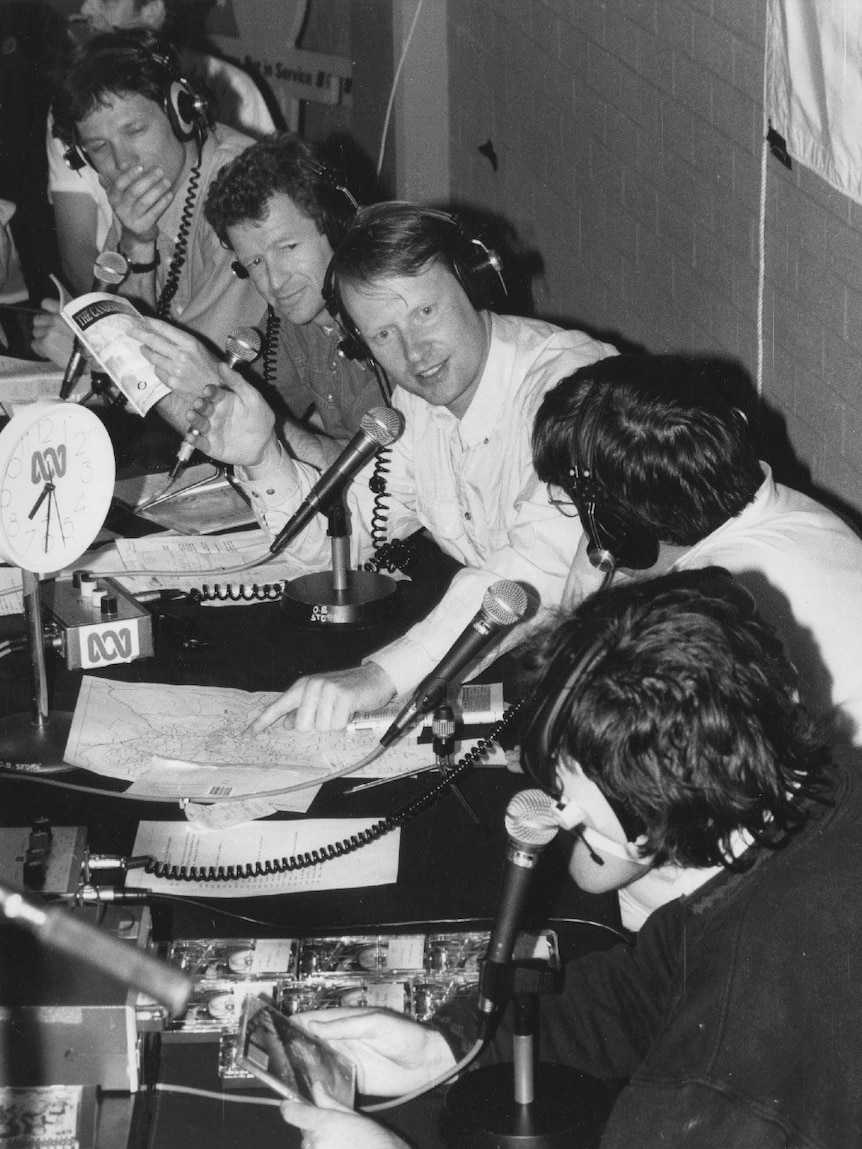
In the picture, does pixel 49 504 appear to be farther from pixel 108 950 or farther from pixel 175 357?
pixel 108 950

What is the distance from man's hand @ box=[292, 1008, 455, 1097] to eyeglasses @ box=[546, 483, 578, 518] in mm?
850

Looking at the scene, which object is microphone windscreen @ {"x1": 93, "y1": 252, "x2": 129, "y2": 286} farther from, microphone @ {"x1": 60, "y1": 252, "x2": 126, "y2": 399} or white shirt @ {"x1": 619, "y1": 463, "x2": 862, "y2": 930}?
white shirt @ {"x1": 619, "y1": 463, "x2": 862, "y2": 930}

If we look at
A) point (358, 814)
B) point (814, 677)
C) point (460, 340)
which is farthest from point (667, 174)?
point (358, 814)

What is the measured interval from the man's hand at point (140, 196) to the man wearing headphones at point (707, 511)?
1715 millimetres

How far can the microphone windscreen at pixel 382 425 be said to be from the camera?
2059 millimetres

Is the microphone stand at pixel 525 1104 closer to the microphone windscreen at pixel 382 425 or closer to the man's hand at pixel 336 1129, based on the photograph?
the man's hand at pixel 336 1129

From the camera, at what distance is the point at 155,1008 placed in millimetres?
1246

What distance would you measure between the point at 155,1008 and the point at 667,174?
7.39 ft

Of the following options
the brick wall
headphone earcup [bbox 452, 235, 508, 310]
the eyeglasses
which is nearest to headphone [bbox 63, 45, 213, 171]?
the brick wall

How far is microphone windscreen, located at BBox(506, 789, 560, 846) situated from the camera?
3.99ft

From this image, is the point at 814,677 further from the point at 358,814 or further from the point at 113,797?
the point at 113,797

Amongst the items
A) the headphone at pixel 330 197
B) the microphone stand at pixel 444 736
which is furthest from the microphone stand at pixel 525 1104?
the headphone at pixel 330 197

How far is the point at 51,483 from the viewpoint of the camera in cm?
182

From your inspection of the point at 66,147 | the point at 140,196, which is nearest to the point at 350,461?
the point at 140,196
